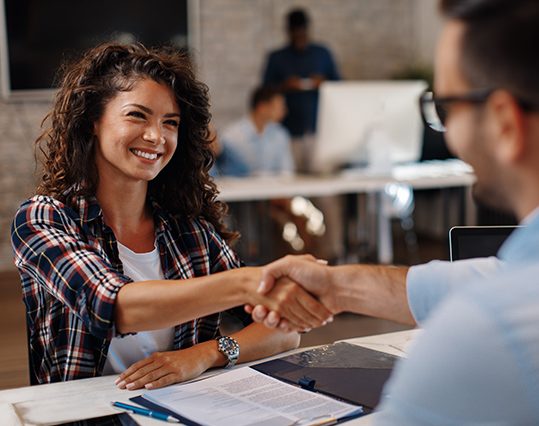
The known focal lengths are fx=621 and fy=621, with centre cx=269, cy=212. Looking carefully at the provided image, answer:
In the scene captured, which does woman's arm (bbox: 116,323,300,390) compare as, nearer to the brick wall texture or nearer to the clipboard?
the clipboard

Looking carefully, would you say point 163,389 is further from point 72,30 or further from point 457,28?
point 72,30

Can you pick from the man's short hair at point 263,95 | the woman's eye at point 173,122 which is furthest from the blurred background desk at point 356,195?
the woman's eye at point 173,122

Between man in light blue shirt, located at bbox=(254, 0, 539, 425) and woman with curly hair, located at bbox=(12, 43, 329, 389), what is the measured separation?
1.85 feet

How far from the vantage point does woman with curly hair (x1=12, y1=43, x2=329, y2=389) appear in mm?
1133

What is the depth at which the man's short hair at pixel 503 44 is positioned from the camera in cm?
56

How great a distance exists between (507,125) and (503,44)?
8 centimetres

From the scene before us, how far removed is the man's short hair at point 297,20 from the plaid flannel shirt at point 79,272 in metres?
4.16

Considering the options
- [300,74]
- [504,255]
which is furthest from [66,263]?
[300,74]

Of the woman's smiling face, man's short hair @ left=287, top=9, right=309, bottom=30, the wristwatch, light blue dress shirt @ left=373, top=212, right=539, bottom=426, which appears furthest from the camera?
man's short hair @ left=287, top=9, right=309, bottom=30

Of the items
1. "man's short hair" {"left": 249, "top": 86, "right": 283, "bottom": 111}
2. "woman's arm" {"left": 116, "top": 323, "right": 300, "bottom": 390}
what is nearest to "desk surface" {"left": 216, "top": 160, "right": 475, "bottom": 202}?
"man's short hair" {"left": 249, "top": 86, "right": 283, "bottom": 111}

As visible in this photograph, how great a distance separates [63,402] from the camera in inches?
43.1

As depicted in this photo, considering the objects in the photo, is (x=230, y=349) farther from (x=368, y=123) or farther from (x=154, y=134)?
(x=368, y=123)

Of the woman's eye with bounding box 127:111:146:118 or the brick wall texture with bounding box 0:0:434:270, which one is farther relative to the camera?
the brick wall texture with bounding box 0:0:434:270

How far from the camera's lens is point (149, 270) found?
1.46 meters
